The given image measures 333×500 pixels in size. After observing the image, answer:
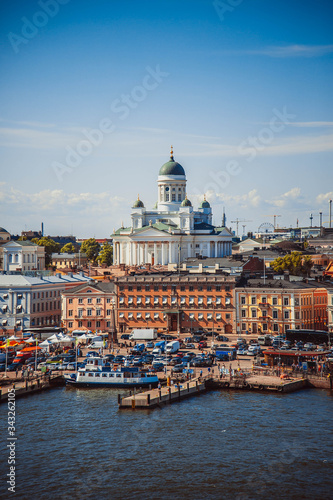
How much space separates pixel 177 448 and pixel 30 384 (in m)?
17.2

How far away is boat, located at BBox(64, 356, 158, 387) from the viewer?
57438mm

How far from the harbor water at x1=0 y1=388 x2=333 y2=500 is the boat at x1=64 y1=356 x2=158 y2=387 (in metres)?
2.71

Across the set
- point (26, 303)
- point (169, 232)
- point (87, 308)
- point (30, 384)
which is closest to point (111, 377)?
point (30, 384)

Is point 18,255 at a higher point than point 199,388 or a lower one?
higher

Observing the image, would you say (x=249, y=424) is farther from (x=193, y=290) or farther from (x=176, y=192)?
(x=176, y=192)

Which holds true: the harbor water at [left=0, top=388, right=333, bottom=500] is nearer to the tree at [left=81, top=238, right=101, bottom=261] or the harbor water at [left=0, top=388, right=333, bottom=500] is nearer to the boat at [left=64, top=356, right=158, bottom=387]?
the boat at [left=64, top=356, right=158, bottom=387]

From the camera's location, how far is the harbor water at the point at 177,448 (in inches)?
1462

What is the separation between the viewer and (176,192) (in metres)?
146

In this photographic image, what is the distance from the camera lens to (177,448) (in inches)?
1686

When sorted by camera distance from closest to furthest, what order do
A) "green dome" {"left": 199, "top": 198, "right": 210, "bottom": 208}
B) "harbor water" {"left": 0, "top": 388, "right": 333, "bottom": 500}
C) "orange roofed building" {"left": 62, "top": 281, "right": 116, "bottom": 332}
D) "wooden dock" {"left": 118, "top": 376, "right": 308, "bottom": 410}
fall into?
"harbor water" {"left": 0, "top": 388, "right": 333, "bottom": 500} < "wooden dock" {"left": 118, "top": 376, "right": 308, "bottom": 410} < "orange roofed building" {"left": 62, "top": 281, "right": 116, "bottom": 332} < "green dome" {"left": 199, "top": 198, "right": 210, "bottom": 208}

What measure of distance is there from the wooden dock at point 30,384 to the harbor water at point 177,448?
3.53 feet

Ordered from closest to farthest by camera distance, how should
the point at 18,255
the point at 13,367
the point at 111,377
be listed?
the point at 111,377 < the point at 13,367 < the point at 18,255

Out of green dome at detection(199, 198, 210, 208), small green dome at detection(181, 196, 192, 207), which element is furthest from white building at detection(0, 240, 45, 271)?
green dome at detection(199, 198, 210, 208)

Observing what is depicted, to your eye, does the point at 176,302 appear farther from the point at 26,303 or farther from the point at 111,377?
the point at 111,377
